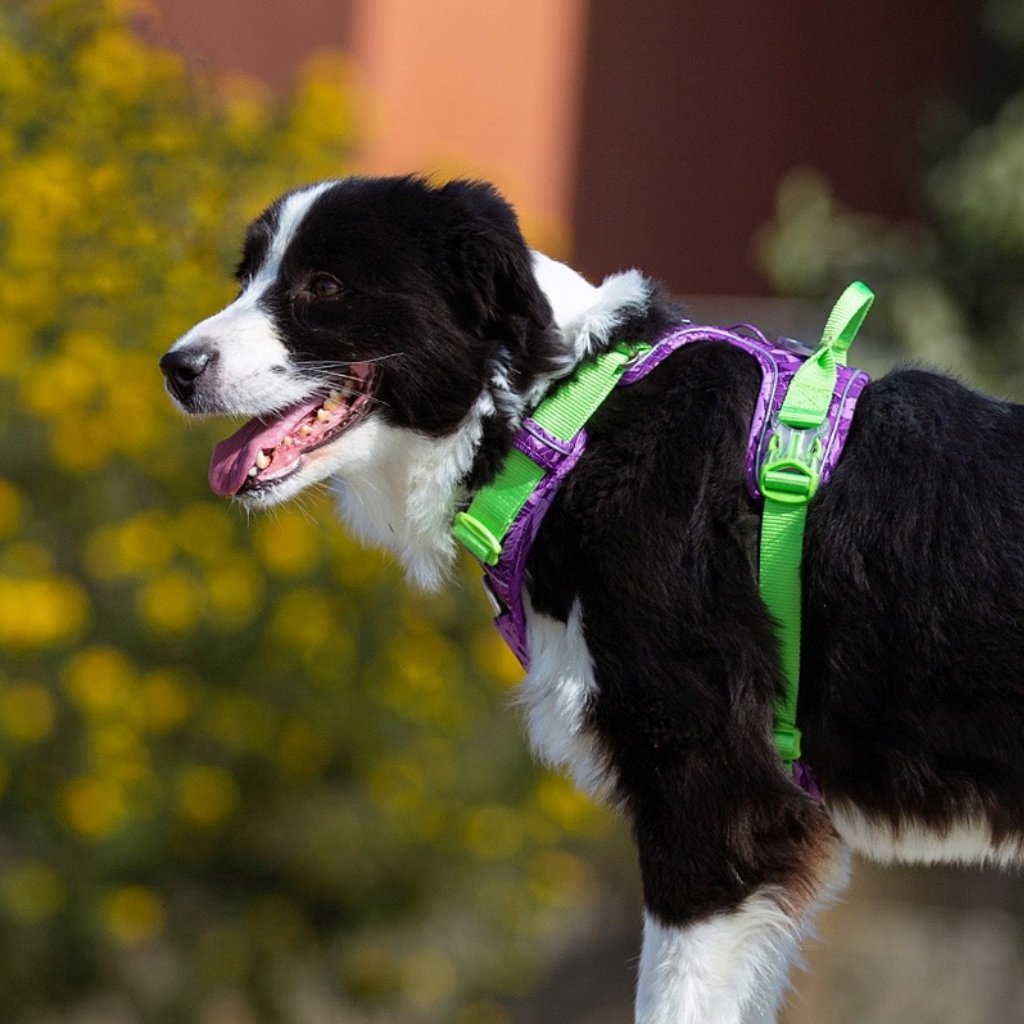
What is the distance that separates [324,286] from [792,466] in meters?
0.79

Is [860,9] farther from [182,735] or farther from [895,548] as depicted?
[895,548]

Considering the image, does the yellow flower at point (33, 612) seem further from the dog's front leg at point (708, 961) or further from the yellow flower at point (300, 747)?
the dog's front leg at point (708, 961)

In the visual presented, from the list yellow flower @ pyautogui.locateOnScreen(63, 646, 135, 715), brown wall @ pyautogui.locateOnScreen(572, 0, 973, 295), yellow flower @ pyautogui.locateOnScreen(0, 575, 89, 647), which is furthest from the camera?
brown wall @ pyautogui.locateOnScreen(572, 0, 973, 295)

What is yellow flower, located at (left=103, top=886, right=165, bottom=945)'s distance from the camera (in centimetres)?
418

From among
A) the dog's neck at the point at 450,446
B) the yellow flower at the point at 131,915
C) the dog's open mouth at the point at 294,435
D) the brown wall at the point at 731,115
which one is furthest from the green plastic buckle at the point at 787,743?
the brown wall at the point at 731,115

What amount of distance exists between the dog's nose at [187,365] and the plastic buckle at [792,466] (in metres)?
0.87

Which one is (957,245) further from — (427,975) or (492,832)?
(427,975)

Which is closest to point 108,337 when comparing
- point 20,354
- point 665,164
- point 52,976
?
point 20,354

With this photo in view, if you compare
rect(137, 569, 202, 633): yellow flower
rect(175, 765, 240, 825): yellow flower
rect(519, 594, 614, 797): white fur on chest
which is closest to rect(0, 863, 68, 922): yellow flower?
rect(175, 765, 240, 825): yellow flower

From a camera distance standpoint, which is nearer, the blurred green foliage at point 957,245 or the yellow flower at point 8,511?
the yellow flower at point 8,511

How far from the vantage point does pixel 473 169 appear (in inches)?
227

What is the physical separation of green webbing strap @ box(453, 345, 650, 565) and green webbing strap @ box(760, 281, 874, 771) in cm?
27

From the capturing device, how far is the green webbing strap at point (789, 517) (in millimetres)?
2184

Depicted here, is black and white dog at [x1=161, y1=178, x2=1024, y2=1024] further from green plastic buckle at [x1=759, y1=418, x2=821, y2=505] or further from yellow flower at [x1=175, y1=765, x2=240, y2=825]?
yellow flower at [x1=175, y1=765, x2=240, y2=825]
